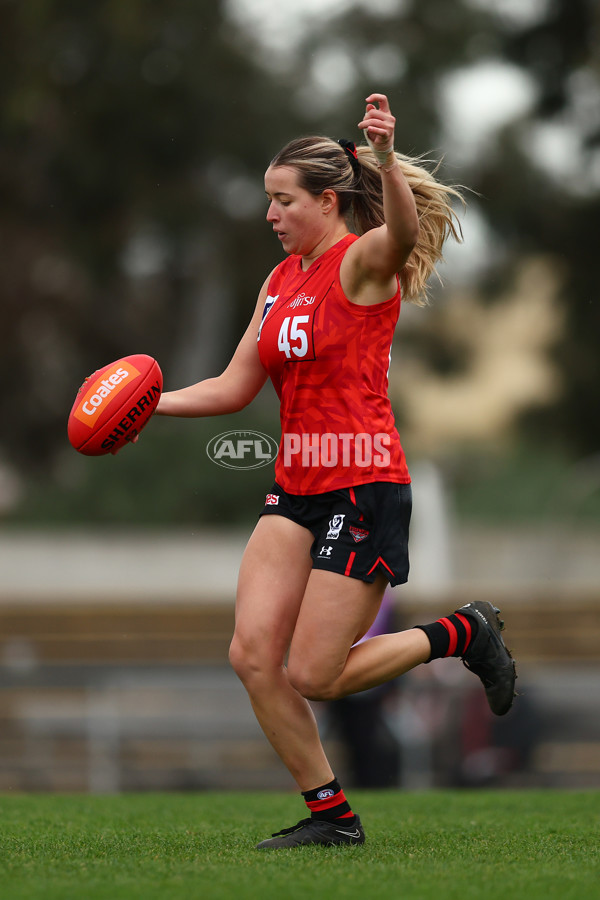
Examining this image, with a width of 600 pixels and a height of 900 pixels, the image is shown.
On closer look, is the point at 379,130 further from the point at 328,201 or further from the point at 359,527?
the point at 359,527

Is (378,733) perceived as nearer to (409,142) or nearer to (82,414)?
(82,414)

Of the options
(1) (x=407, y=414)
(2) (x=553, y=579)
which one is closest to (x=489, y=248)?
(1) (x=407, y=414)

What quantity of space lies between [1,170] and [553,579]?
34.2 feet

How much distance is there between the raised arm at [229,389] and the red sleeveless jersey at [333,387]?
328 mm

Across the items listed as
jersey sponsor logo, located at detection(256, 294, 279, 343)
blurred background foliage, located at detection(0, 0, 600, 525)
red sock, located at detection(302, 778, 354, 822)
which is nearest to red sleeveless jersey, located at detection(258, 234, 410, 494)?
jersey sponsor logo, located at detection(256, 294, 279, 343)

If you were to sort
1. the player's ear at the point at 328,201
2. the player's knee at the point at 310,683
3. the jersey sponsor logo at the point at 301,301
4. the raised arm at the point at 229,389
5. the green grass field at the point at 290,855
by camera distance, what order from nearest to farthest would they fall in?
the green grass field at the point at 290,855
the player's knee at the point at 310,683
the jersey sponsor logo at the point at 301,301
the player's ear at the point at 328,201
the raised arm at the point at 229,389

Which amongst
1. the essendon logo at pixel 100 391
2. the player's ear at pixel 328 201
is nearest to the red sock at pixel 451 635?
the essendon logo at pixel 100 391

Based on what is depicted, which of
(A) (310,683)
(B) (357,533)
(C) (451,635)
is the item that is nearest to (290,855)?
(A) (310,683)

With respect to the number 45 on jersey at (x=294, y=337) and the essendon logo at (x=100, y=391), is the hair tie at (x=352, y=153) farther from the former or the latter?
the essendon logo at (x=100, y=391)

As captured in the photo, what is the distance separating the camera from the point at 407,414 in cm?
2189

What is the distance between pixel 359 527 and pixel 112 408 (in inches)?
35.6

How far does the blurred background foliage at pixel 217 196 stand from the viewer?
1788cm

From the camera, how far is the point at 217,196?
18.9m

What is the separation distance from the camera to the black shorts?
12.9 feet
